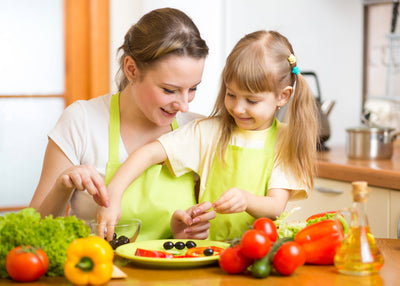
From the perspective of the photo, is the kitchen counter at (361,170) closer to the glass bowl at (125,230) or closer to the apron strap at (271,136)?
the apron strap at (271,136)

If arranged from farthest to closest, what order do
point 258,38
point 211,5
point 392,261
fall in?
1. point 211,5
2. point 258,38
3. point 392,261

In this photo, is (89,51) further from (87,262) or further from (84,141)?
(87,262)

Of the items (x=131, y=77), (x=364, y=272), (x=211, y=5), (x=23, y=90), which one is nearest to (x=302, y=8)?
(x=211, y=5)

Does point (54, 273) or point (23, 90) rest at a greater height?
Answer: point (23, 90)

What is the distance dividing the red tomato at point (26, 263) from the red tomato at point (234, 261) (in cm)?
35

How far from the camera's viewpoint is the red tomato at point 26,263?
1.16m

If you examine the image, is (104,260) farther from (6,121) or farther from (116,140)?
(6,121)

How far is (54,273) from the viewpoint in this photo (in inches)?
48.0

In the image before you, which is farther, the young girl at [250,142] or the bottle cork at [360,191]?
the young girl at [250,142]

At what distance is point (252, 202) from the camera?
1616 mm

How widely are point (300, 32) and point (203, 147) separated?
180cm

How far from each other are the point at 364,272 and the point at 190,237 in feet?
1.80

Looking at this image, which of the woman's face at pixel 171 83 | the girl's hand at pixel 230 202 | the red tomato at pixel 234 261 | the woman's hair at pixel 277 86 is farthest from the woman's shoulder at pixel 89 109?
the red tomato at pixel 234 261

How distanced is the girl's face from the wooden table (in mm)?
557
